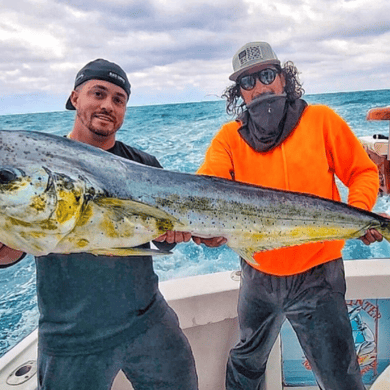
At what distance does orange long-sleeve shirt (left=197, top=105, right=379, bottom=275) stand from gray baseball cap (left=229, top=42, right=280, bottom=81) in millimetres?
378

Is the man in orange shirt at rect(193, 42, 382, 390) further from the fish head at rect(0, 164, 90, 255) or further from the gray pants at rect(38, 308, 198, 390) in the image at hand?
the fish head at rect(0, 164, 90, 255)

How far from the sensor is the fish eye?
1.06 m

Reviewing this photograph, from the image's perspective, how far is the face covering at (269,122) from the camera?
2.09 m

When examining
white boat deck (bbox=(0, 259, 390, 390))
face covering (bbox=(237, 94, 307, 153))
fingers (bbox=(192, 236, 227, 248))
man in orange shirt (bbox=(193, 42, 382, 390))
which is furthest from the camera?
white boat deck (bbox=(0, 259, 390, 390))

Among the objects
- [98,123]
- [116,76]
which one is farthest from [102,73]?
[98,123]

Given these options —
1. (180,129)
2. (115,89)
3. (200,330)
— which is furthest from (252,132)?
(180,129)

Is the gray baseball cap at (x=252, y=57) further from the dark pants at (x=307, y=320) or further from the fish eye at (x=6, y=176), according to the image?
the fish eye at (x=6, y=176)

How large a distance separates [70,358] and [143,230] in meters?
0.80

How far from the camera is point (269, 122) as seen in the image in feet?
6.84

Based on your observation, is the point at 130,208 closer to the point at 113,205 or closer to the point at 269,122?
the point at 113,205

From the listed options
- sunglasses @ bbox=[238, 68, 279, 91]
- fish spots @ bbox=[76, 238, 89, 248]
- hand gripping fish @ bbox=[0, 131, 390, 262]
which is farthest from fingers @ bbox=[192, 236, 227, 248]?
sunglasses @ bbox=[238, 68, 279, 91]

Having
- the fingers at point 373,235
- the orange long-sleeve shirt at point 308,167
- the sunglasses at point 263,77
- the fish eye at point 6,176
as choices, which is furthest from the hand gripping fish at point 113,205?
the sunglasses at point 263,77

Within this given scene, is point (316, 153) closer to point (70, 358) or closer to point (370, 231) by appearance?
point (370, 231)

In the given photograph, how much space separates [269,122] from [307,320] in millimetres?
1045
